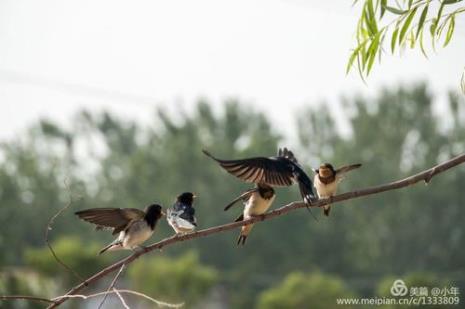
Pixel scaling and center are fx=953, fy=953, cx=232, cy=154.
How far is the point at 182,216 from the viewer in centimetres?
445

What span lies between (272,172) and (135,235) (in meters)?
0.64

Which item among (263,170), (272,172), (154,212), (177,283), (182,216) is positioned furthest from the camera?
(177,283)

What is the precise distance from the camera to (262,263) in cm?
3984

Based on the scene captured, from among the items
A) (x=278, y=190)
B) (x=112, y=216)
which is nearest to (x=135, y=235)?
(x=112, y=216)

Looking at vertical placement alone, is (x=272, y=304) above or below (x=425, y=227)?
above

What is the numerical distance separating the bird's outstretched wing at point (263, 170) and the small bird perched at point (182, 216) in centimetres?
49

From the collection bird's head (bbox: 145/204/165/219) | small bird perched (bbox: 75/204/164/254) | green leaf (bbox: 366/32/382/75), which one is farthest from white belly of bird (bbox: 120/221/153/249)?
green leaf (bbox: 366/32/382/75)

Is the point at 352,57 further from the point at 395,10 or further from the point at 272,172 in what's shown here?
the point at 272,172

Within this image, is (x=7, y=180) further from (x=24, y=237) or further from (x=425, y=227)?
(x=425, y=227)

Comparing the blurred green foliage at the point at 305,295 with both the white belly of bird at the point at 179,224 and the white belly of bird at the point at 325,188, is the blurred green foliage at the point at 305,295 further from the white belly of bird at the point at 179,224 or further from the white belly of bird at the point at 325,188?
the white belly of bird at the point at 179,224

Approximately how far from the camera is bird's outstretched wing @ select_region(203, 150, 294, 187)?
11.6ft

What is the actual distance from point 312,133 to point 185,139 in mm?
5455

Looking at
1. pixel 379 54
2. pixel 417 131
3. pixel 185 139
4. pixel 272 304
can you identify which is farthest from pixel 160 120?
pixel 379 54

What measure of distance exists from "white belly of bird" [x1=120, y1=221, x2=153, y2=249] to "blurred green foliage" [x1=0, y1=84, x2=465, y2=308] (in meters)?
32.7
